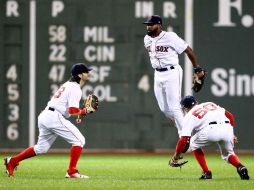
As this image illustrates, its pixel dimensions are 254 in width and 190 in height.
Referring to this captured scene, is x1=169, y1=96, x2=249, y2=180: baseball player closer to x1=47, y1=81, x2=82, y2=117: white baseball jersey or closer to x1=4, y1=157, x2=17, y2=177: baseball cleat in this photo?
x1=47, y1=81, x2=82, y2=117: white baseball jersey

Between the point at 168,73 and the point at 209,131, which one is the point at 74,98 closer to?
the point at 209,131

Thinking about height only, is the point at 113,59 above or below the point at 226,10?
below

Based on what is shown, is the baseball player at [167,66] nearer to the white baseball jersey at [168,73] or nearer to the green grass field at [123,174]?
the white baseball jersey at [168,73]

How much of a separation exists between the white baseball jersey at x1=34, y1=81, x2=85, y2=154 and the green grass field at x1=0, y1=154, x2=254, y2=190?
453mm

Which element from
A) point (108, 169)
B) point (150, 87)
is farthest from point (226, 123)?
point (150, 87)

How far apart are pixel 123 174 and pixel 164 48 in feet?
5.80

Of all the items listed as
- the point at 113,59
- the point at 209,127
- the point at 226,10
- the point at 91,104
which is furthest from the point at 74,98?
the point at 226,10

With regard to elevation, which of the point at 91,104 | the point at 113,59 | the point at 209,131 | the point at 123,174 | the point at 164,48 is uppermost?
the point at 164,48

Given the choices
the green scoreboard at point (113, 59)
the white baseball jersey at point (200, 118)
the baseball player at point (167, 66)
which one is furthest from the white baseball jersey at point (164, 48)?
the green scoreboard at point (113, 59)

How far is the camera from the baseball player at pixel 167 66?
A: 10.9 meters

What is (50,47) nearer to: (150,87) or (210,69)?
(150,87)

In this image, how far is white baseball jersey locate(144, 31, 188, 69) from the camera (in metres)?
10.9

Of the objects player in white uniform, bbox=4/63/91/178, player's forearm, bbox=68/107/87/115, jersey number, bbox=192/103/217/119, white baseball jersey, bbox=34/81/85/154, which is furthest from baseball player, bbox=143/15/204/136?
player's forearm, bbox=68/107/87/115

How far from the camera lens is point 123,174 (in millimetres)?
10492
